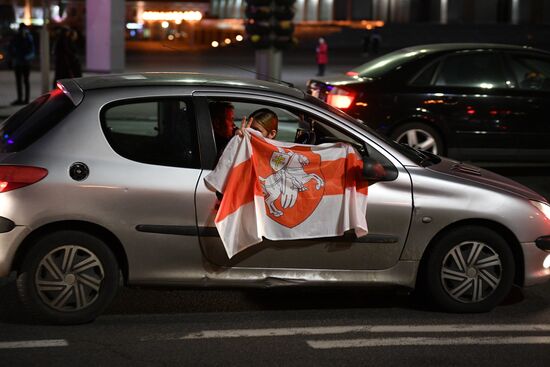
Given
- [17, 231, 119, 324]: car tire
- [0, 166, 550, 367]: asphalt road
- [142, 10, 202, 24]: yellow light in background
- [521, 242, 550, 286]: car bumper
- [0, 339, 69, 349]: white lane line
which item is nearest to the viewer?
[0, 166, 550, 367]: asphalt road

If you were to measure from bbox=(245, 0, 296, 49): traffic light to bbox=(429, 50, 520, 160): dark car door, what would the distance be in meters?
7.76

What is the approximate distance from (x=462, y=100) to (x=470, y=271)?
5826mm

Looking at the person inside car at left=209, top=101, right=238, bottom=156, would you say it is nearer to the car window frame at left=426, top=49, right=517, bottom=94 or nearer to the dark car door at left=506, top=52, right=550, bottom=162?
the car window frame at left=426, top=49, right=517, bottom=94

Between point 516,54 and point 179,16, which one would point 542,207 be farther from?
point 179,16

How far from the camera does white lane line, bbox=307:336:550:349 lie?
607cm

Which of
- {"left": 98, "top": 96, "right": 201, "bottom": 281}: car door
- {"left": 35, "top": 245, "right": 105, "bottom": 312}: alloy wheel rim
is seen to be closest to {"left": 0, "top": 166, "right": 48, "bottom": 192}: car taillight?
{"left": 98, "top": 96, "right": 201, "bottom": 281}: car door

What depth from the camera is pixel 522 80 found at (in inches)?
494

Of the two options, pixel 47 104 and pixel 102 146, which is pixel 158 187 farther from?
pixel 47 104

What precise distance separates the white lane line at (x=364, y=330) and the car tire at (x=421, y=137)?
5.83 m

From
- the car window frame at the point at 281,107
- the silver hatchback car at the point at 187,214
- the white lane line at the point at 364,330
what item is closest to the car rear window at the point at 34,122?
the silver hatchback car at the point at 187,214

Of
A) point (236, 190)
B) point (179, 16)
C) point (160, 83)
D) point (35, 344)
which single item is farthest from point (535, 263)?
point (179, 16)

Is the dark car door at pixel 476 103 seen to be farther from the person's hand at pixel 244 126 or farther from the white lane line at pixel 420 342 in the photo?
the white lane line at pixel 420 342

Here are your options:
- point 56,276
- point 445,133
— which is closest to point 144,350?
point 56,276

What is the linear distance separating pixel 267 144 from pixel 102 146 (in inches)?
37.8
